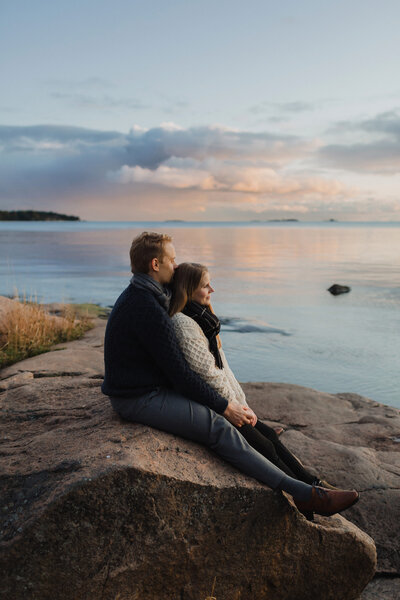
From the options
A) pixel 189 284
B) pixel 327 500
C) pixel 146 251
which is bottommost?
pixel 327 500

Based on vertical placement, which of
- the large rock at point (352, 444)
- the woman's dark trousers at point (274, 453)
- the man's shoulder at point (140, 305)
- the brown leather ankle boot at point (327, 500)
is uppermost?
the man's shoulder at point (140, 305)

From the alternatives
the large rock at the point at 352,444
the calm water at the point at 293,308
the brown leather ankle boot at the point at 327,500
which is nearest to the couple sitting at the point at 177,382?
the brown leather ankle boot at the point at 327,500

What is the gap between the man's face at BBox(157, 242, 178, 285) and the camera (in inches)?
169

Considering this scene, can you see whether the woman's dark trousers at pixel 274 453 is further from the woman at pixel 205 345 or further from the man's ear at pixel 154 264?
the man's ear at pixel 154 264

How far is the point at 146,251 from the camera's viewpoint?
4.25 m

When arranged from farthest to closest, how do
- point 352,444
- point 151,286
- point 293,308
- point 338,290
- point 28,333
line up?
point 338,290 → point 293,308 → point 28,333 → point 352,444 → point 151,286

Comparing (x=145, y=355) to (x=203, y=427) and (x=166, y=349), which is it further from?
(x=203, y=427)

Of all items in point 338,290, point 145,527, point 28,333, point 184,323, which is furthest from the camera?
point 338,290

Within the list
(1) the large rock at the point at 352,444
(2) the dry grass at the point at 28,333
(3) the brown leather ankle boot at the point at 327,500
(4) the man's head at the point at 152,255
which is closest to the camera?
(3) the brown leather ankle boot at the point at 327,500

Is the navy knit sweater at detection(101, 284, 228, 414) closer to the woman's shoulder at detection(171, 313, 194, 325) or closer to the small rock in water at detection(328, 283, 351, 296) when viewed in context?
the woman's shoulder at detection(171, 313, 194, 325)

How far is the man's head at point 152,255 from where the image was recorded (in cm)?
426

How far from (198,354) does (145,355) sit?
1.35 feet

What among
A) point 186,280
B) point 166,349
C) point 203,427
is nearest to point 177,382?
point 166,349

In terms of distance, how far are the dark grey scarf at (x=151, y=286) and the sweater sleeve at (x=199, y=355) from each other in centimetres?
18
